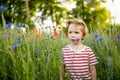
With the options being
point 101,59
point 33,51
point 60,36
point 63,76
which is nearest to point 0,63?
point 33,51

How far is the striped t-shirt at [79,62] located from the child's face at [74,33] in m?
0.10

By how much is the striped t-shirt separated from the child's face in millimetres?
102

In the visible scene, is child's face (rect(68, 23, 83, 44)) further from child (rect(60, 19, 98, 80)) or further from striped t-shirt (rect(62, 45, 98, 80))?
striped t-shirt (rect(62, 45, 98, 80))

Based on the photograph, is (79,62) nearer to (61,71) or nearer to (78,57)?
(78,57)

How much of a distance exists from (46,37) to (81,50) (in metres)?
0.82

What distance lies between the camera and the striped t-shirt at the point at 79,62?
10.3ft

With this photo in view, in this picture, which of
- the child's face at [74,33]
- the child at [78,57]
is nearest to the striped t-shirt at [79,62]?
the child at [78,57]

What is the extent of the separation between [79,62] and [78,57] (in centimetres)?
5

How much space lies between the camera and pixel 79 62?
10.3 feet

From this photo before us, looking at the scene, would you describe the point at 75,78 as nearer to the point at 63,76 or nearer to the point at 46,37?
the point at 63,76

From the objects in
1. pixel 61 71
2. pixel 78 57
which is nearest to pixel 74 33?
pixel 78 57

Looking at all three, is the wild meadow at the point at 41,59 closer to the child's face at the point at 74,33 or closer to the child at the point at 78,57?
the child at the point at 78,57

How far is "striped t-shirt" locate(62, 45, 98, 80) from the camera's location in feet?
10.3

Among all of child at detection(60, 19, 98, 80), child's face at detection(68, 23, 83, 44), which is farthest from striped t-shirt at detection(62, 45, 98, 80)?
child's face at detection(68, 23, 83, 44)
